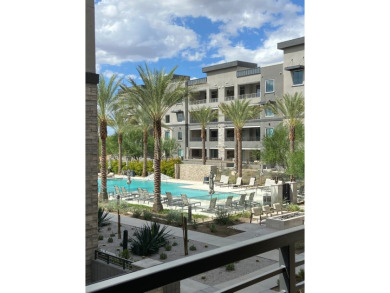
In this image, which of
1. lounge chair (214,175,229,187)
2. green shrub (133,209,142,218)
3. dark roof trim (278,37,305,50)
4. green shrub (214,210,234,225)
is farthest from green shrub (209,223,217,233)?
dark roof trim (278,37,305,50)

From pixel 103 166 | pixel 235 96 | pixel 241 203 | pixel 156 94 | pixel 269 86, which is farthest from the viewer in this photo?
pixel 235 96

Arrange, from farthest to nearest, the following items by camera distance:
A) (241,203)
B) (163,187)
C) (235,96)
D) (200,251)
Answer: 1. (235,96)
2. (163,187)
3. (241,203)
4. (200,251)

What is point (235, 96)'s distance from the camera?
1133 inches

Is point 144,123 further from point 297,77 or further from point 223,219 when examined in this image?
point 223,219

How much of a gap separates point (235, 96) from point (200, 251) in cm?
2199

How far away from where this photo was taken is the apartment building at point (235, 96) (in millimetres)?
22641

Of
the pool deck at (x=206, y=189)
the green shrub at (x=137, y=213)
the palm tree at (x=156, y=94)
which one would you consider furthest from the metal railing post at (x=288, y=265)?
the palm tree at (x=156, y=94)

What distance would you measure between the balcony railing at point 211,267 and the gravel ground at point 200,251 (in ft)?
16.2

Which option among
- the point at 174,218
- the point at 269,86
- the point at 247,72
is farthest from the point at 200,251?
the point at 247,72

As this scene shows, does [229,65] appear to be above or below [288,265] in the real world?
above

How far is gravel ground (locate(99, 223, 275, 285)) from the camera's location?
6258 millimetres
